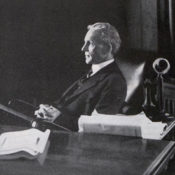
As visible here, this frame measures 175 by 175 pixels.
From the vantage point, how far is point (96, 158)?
1.70m

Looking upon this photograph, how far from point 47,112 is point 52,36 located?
0.57 m

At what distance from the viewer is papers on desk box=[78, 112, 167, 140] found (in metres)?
2.18

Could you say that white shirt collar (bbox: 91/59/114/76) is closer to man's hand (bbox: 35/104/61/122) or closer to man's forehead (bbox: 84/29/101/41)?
man's forehead (bbox: 84/29/101/41)

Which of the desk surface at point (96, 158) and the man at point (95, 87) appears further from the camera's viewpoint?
the man at point (95, 87)

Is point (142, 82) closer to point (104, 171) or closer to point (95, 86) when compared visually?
point (95, 86)

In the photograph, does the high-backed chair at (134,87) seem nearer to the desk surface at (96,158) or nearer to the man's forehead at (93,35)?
the man's forehead at (93,35)

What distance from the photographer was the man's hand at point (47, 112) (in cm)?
270

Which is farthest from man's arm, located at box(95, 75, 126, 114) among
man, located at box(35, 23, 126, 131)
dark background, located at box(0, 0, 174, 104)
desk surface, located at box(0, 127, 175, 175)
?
desk surface, located at box(0, 127, 175, 175)

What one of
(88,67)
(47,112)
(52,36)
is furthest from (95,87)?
(52,36)

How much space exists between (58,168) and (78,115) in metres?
1.14

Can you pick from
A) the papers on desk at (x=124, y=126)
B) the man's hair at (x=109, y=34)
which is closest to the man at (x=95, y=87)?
the man's hair at (x=109, y=34)

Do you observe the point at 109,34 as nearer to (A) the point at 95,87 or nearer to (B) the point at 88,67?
(B) the point at 88,67

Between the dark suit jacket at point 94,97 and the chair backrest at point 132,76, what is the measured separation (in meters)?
0.05

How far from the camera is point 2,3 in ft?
9.48
